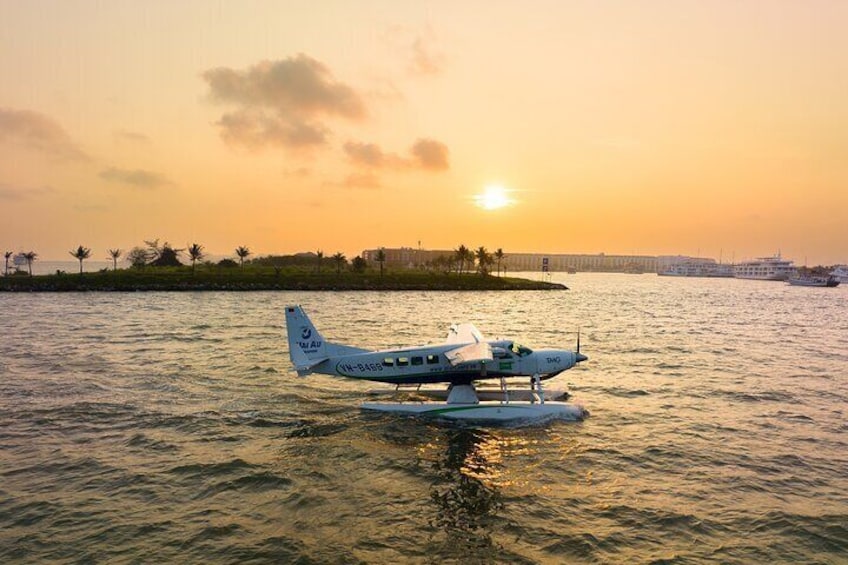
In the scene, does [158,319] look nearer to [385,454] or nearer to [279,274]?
[385,454]

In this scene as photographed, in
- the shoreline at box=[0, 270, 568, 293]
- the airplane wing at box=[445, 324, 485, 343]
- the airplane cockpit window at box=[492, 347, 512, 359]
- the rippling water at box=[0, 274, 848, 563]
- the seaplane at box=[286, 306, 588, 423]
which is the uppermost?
the shoreline at box=[0, 270, 568, 293]

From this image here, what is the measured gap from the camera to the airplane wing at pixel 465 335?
26342 millimetres

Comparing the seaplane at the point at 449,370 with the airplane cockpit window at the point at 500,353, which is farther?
the airplane cockpit window at the point at 500,353

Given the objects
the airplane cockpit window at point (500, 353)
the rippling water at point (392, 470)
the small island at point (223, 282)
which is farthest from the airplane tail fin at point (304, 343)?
the small island at point (223, 282)

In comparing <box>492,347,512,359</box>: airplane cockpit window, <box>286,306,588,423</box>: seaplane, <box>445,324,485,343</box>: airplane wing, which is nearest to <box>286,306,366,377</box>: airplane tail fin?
<box>286,306,588,423</box>: seaplane

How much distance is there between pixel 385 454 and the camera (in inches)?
787

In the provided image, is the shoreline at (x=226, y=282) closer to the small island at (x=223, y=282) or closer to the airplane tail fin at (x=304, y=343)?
the small island at (x=223, y=282)

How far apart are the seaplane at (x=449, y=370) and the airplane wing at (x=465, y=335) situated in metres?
0.34

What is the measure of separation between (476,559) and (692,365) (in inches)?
1354

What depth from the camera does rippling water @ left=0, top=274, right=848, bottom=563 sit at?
13.7 metres

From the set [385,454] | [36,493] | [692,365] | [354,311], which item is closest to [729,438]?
[385,454]

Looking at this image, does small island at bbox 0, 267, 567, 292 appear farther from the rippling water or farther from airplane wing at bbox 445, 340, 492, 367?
airplane wing at bbox 445, 340, 492, 367

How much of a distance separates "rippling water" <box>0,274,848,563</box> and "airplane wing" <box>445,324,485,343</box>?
509cm

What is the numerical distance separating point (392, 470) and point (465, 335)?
10441 mm
